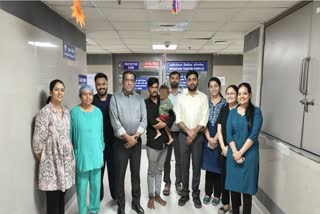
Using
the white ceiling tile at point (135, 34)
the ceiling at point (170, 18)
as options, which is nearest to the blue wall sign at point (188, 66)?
the ceiling at point (170, 18)

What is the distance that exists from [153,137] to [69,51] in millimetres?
1592

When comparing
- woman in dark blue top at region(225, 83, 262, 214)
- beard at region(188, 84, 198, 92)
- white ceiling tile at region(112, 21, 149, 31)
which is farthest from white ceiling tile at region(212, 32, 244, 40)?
woman in dark blue top at region(225, 83, 262, 214)

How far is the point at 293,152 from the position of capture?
7.81 feet

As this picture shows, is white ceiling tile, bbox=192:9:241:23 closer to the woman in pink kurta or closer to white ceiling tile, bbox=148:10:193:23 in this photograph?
white ceiling tile, bbox=148:10:193:23

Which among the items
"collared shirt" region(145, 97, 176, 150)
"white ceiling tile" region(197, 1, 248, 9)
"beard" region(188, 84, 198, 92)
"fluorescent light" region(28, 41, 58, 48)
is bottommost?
"collared shirt" region(145, 97, 176, 150)

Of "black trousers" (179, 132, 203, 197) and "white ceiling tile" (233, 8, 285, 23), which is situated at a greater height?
"white ceiling tile" (233, 8, 285, 23)

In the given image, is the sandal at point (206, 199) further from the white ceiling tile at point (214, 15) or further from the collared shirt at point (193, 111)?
the white ceiling tile at point (214, 15)

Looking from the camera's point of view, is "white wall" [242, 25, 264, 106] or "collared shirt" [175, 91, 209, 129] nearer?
"collared shirt" [175, 91, 209, 129]

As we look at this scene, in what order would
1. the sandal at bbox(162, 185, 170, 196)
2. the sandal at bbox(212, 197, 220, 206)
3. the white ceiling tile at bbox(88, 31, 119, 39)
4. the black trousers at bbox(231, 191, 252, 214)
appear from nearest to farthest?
the black trousers at bbox(231, 191, 252, 214) < the sandal at bbox(212, 197, 220, 206) < the sandal at bbox(162, 185, 170, 196) < the white ceiling tile at bbox(88, 31, 119, 39)

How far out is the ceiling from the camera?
101 inches

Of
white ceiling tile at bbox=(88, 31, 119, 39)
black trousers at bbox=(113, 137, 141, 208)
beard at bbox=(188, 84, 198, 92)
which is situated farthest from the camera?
white ceiling tile at bbox=(88, 31, 119, 39)

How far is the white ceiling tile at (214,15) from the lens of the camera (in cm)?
281

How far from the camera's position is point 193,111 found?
9.69 ft

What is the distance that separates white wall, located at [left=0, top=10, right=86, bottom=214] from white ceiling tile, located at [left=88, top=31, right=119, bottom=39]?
1.59 metres
